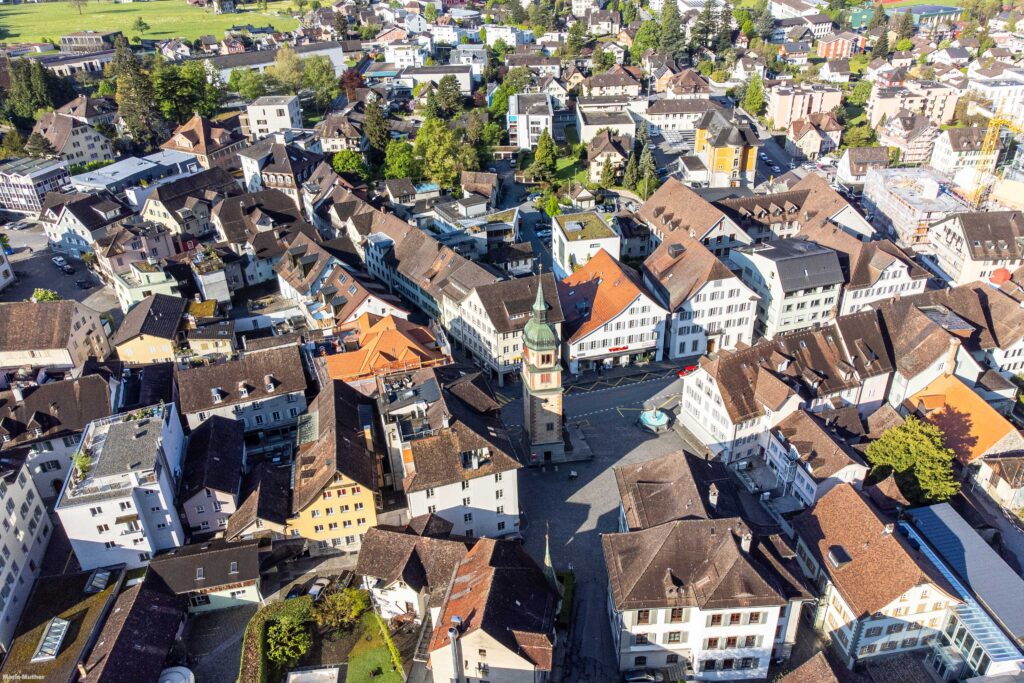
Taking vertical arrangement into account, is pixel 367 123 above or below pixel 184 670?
above

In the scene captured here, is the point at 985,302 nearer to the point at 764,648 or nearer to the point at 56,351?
the point at 764,648

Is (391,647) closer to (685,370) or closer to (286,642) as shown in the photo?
(286,642)

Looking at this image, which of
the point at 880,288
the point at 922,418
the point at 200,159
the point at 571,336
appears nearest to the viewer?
the point at 922,418

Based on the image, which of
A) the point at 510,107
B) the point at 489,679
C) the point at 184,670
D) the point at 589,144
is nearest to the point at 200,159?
the point at 510,107

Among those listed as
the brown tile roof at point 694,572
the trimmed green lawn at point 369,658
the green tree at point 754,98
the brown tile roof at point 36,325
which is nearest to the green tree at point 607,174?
the green tree at point 754,98

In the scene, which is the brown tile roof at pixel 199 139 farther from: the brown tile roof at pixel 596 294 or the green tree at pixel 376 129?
the brown tile roof at pixel 596 294

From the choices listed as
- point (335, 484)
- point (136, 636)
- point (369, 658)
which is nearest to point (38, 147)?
point (335, 484)
